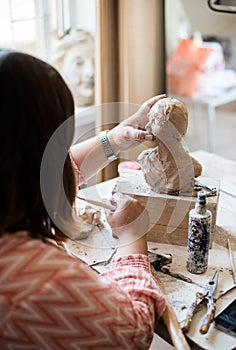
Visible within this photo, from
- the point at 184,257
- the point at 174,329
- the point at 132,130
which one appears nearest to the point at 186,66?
the point at 132,130

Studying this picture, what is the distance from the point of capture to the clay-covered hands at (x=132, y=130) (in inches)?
45.1

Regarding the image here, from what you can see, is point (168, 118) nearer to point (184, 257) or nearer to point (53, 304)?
point (184, 257)

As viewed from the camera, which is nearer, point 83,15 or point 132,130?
point 132,130

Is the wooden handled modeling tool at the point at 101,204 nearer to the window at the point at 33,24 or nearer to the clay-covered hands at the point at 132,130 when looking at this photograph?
the clay-covered hands at the point at 132,130

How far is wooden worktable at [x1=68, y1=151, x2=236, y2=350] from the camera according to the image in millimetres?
830

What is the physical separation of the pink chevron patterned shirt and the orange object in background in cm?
192

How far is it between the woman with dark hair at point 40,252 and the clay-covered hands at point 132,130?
0.38 metres

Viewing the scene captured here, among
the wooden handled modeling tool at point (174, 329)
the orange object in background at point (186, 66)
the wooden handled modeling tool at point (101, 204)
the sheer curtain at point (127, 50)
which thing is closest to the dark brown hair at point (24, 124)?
the wooden handled modeling tool at point (174, 329)

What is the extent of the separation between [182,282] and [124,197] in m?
0.23

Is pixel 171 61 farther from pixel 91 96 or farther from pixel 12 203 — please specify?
pixel 12 203

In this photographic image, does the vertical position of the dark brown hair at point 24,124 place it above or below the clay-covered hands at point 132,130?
above

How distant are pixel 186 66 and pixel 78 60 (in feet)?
2.68

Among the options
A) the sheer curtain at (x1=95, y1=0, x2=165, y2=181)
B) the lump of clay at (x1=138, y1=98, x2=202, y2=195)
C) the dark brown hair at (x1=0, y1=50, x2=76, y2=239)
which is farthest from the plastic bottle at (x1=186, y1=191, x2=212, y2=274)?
the sheer curtain at (x1=95, y1=0, x2=165, y2=181)

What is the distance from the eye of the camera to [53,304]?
2.19 ft
